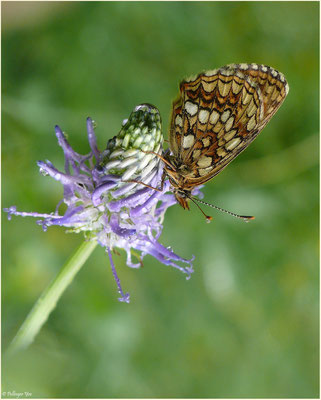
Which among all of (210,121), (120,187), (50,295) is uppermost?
(210,121)

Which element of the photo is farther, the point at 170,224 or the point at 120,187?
the point at 170,224

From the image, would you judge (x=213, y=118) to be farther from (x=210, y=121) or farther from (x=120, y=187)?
(x=120, y=187)

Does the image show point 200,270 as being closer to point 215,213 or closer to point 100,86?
point 215,213

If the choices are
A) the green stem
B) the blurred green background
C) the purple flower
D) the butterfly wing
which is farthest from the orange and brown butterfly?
the blurred green background

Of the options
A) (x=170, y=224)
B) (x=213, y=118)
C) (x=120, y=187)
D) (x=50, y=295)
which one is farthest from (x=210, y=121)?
(x=170, y=224)

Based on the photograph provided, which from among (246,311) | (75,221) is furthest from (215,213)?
(75,221)

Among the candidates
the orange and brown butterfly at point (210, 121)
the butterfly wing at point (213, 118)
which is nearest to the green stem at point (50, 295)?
the orange and brown butterfly at point (210, 121)
